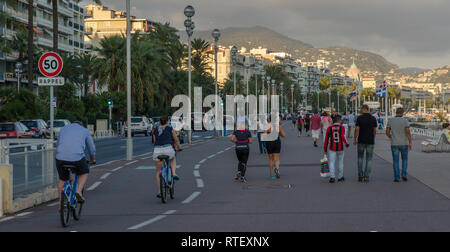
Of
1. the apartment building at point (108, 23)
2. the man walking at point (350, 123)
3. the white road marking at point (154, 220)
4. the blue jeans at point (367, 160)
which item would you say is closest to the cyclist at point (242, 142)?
the blue jeans at point (367, 160)

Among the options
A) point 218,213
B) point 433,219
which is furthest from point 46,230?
point 433,219

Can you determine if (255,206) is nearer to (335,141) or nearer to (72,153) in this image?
(72,153)

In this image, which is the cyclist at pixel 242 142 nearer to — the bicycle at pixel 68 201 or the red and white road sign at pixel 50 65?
the red and white road sign at pixel 50 65

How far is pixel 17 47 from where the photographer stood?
77.4 metres

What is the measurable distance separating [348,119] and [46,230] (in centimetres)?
3963

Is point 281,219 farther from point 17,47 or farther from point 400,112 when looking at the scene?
point 17,47

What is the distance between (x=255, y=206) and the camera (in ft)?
39.7

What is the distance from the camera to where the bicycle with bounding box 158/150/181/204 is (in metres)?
13.1

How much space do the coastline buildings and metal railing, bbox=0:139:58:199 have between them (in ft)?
170

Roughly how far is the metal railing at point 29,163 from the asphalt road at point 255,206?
54cm

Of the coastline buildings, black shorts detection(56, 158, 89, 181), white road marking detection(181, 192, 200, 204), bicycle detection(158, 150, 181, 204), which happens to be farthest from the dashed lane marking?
the coastline buildings

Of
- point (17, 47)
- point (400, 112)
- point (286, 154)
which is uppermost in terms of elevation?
point (17, 47)

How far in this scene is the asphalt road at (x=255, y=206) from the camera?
9.82 m

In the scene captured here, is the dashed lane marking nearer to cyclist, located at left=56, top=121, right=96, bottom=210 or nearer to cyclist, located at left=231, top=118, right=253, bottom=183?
cyclist, located at left=231, top=118, right=253, bottom=183
